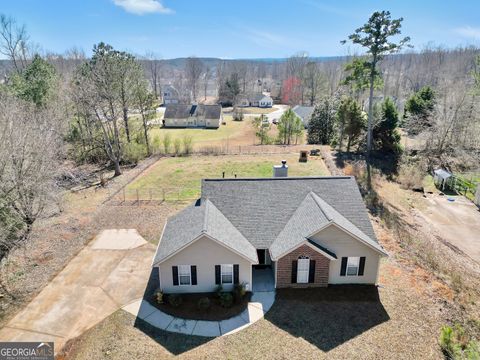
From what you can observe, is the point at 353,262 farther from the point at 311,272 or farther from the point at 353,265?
the point at 311,272

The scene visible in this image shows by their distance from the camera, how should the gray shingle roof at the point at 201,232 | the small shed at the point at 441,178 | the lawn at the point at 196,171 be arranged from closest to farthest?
1. the gray shingle roof at the point at 201,232
2. the lawn at the point at 196,171
3. the small shed at the point at 441,178

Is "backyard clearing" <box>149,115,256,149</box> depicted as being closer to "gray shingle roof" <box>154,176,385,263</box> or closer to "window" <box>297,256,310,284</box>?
"gray shingle roof" <box>154,176,385,263</box>

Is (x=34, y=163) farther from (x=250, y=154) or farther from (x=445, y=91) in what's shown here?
(x=445, y=91)

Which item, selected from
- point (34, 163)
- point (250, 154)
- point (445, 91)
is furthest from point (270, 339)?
point (445, 91)

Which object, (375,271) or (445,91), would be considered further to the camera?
(445,91)

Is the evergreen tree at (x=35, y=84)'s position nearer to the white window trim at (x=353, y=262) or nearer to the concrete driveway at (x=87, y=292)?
the concrete driveway at (x=87, y=292)

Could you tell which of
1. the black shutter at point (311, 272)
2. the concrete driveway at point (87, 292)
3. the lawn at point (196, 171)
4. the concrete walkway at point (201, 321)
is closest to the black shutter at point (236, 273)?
the concrete walkway at point (201, 321)

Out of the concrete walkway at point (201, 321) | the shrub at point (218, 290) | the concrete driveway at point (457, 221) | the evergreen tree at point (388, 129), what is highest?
the evergreen tree at point (388, 129)
